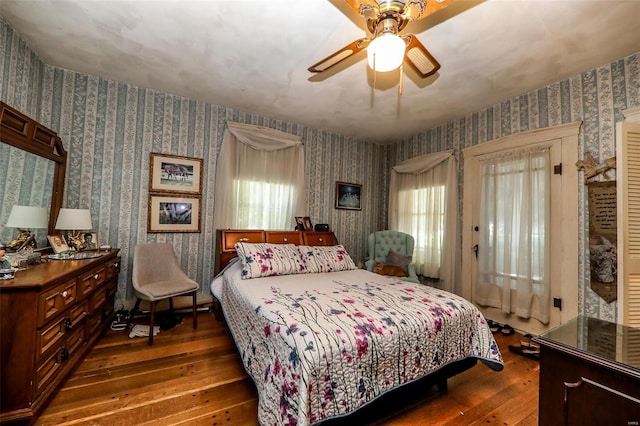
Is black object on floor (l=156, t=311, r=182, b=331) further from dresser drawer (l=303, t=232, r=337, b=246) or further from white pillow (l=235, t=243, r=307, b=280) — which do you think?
dresser drawer (l=303, t=232, r=337, b=246)

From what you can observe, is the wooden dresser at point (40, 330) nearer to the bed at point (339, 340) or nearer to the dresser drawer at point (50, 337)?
the dresser drawer at point (50, 337)

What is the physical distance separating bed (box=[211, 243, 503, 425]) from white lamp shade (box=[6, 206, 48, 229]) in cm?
154

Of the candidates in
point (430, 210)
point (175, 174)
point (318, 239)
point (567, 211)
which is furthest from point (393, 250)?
point (175, 174)

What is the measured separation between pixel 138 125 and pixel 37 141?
0.97 meters

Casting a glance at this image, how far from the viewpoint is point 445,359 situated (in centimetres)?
173

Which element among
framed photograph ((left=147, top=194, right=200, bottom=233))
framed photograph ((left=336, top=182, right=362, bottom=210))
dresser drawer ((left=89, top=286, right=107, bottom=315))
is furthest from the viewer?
framed photograph ((left=336, top=182, right=362, bottom=210))

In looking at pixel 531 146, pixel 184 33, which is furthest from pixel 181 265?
pixel 531 146

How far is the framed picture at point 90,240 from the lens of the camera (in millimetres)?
2627

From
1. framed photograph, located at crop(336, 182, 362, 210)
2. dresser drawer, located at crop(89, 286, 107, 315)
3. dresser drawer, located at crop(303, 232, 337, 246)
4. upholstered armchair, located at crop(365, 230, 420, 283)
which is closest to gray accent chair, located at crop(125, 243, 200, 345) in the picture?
dresser drawer, located at crop(89, 286, 107, 315)

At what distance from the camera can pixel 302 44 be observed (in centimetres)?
223

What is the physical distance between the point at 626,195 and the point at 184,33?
3.73m

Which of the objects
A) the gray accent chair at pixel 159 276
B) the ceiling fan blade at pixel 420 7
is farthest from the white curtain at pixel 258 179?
the ceiling fan blade at pixel 420 7

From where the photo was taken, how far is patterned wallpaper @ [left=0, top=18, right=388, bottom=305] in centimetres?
255

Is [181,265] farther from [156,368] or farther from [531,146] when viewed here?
[531,146]
